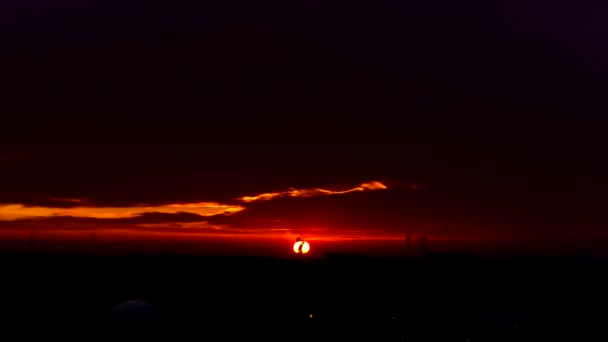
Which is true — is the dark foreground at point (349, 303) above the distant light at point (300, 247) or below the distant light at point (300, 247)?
below

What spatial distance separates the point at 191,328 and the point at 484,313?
1123 inches

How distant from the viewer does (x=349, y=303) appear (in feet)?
227

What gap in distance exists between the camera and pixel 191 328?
61.4 metres

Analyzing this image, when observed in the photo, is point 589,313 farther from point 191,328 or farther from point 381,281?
point 191,328

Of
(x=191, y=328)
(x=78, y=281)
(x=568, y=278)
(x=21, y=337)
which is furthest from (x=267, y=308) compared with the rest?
(x=78, y=281)

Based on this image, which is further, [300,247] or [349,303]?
[349,303]

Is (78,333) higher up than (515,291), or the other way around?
(515,291)

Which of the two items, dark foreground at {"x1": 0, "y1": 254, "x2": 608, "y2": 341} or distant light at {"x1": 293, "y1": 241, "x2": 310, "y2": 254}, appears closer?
distant light at {"x1": 293, "y1": 241, "x2": 310, "y2": 254}

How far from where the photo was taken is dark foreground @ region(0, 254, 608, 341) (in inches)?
2012

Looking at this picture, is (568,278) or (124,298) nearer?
(568,278)

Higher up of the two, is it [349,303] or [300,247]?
[300,247]

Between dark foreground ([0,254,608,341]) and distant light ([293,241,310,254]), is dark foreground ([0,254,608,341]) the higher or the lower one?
the lower one

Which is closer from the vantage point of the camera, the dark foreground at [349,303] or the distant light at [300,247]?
the distant light at [300,247]

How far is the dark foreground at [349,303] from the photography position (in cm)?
5109
